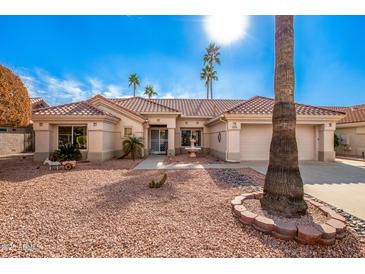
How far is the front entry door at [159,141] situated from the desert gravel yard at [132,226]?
41.0 ft

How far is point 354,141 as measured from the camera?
17484mm

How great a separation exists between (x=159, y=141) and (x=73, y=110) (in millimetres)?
8495

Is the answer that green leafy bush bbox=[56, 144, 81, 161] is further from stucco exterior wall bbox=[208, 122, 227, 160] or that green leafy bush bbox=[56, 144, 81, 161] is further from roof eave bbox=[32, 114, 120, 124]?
stucco exterior wall bbox=[208, 122, 227, 160]

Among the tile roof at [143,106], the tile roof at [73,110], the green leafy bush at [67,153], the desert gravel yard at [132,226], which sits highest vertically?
the tile roof at [143,106]

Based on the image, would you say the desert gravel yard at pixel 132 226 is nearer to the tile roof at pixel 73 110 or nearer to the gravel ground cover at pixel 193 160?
the gravel ground cover at pixel 193 160

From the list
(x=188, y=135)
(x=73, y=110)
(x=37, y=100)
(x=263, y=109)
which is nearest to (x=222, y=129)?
(x=263, y=109)

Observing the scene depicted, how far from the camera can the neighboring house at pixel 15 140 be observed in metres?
17.4

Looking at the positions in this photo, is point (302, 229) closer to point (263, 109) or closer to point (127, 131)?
point (263, 109)

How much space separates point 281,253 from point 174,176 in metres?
5.80

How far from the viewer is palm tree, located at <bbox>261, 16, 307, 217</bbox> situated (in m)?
3.91

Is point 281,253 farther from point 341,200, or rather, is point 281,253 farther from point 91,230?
point 341,200

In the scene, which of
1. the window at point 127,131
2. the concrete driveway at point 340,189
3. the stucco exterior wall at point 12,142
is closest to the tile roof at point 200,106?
the window at point 127,131

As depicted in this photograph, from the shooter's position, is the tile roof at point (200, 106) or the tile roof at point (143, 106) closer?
the tile roof at point (143, 106)
